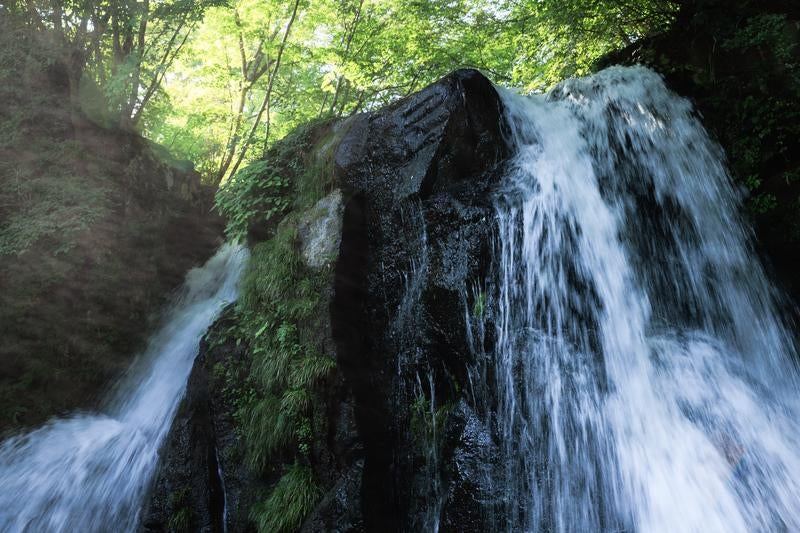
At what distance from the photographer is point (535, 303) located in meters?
4.62

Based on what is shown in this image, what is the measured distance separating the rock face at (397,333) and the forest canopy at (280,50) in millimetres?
3320

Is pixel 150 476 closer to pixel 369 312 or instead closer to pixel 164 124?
pixel 369 312

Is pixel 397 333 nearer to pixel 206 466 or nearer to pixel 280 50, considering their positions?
pixel 206 466

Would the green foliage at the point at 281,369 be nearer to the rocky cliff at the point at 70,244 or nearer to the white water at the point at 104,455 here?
the white water at the point at 104,455

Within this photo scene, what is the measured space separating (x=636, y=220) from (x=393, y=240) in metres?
2.92

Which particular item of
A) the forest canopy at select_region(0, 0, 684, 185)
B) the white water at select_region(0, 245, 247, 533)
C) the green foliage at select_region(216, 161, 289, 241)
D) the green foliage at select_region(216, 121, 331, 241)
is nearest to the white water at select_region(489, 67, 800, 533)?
the forest canopy at select_region(0, 0, 684, 185)

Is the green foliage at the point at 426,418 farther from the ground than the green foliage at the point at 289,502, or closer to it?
farther from the ground

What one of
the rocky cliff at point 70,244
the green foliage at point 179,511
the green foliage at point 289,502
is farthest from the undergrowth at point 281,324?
the rocky cliff at point 70,244

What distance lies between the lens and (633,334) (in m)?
4.37

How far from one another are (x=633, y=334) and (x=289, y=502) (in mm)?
3885

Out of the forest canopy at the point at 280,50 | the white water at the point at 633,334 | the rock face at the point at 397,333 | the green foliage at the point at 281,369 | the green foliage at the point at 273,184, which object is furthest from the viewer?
the forest canopy at the point at 280,50

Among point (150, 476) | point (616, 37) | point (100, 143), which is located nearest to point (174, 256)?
point (100, 143)

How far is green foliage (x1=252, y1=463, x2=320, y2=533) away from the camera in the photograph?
178 inches

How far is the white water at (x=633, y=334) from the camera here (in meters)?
3.46
